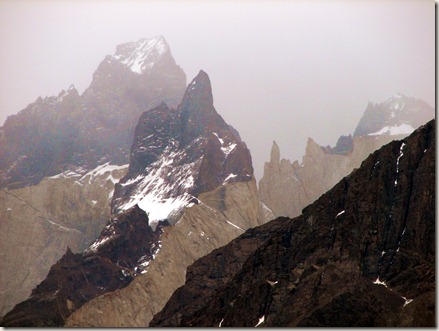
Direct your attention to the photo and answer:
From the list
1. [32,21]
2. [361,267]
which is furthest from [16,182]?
[361,267]

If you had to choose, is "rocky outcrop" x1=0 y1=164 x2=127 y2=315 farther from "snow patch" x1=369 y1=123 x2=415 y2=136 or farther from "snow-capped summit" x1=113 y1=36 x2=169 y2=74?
"snow patch" x1=369 y1=123 x2=415 y2=136

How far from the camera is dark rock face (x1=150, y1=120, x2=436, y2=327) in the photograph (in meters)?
79.2

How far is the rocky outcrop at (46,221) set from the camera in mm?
153375

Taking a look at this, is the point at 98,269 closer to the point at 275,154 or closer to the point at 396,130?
the point at 275,154

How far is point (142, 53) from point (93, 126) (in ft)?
130

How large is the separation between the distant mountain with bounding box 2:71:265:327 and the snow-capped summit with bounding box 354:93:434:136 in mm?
18373

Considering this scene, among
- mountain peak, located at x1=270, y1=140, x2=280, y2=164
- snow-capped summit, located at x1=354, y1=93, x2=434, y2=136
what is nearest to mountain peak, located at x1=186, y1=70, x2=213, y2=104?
mountain peak, located at x1=270, y1=140, x2=280, y2=164

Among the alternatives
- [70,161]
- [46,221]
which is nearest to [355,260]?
[46,221]

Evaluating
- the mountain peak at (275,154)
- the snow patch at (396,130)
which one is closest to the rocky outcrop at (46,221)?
the mountain peak at (275,154)

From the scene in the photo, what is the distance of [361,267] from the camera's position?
8488cm

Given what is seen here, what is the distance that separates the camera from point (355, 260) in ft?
281

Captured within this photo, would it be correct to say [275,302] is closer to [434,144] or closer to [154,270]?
[434,144]

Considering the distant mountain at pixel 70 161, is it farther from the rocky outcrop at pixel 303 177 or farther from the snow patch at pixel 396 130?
the snow patch at pixel 396 130

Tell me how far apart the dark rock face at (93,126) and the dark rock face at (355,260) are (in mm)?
73946
